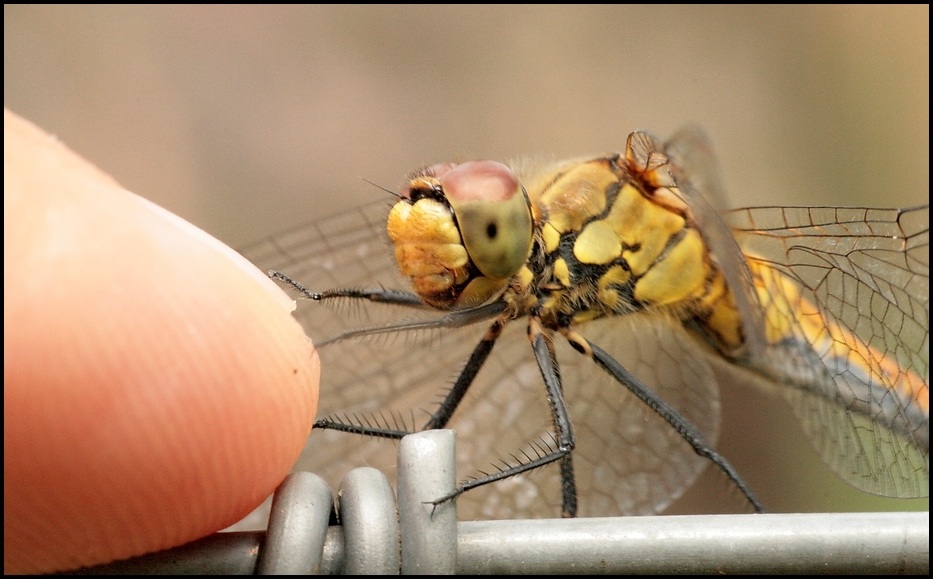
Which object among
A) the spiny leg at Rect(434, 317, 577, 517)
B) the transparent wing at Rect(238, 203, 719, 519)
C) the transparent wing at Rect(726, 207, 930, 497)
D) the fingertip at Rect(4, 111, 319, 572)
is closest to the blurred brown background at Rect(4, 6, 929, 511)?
the transparent wing at Rect(238, 203, 719, 519)

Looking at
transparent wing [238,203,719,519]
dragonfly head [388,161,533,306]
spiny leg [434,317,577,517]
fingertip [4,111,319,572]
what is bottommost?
transparent wing [238,203,719,519]

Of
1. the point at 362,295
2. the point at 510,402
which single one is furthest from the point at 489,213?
the point at 510,402

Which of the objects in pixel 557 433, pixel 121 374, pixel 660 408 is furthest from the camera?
pixel 660 408

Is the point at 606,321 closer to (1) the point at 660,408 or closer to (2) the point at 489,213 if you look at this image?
(1) the point at 660,408

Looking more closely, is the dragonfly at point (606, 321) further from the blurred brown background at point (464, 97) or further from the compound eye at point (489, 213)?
the blurred brown background at point (464, 97)

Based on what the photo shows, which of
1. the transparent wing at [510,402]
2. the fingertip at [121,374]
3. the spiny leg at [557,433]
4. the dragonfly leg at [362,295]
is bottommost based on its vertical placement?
Answer: the transparent wing at [510,402]

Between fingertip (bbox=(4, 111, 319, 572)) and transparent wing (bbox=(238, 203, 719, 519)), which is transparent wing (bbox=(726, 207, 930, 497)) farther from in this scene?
fingertip (bbox=(4, 111, 319, 572))

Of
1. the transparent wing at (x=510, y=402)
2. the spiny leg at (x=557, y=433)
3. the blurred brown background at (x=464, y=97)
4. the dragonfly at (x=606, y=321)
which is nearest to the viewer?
the spiny leg at (x=557, y=433)

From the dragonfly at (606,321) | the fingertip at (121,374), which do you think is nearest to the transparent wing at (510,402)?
the dragonfly at (606,321)
